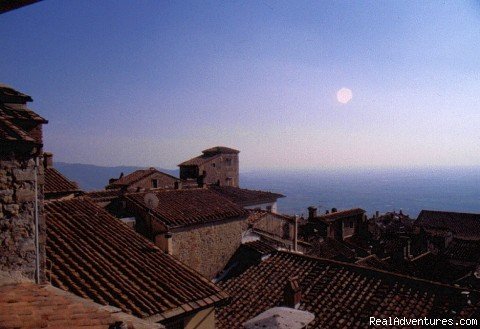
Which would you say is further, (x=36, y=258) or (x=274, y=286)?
(x=274, y=286)

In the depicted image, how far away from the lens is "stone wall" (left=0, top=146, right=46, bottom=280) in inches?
192

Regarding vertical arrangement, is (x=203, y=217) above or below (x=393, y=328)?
above

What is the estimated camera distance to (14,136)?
503cm

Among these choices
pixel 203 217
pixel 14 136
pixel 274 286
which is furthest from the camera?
pixel 203 217

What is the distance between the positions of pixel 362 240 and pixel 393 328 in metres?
37.2

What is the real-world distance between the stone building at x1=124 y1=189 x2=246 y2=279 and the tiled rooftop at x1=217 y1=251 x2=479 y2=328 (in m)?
2.30

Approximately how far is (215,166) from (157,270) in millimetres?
52159

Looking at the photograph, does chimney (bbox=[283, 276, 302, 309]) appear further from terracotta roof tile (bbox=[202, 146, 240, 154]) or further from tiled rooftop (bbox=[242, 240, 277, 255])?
terracotta roof tile (bbox=[202, 146, 240, 154])

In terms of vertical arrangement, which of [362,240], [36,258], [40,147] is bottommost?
[362,240]

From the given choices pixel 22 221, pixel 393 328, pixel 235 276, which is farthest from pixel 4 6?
pixel 235 276

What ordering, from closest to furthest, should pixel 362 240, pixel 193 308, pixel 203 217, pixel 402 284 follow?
1. pixel 193 308
2. pixel 402 284
3. pixel 203 217
4. pixel 362 240

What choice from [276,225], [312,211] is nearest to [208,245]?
[276,225]

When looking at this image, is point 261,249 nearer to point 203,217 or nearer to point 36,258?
point 203,217

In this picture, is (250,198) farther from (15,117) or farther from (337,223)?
(15,117)
